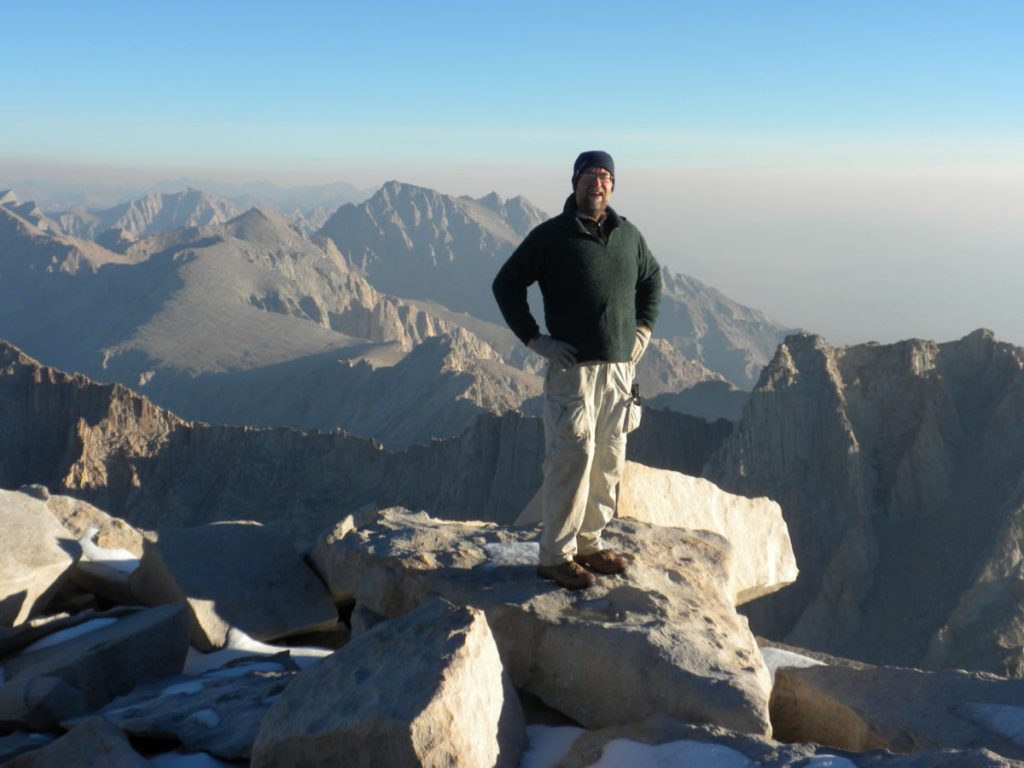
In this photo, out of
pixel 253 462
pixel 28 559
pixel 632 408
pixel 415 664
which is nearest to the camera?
pixel 415 664

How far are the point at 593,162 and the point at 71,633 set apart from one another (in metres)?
3.88

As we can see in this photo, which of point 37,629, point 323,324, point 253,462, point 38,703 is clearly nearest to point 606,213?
point 38,703

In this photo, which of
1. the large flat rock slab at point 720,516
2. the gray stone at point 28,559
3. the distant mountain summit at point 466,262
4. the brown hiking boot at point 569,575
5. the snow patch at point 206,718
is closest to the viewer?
the snow patch at point 206,718

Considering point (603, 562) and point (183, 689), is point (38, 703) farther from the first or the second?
point (603, 562)

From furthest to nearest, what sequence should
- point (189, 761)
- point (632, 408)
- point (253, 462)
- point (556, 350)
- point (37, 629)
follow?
point (253, 462) → point (37, 629) → point (632, 408) → point (556, 350) → point (189, 761)

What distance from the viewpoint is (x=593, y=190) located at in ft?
14.1

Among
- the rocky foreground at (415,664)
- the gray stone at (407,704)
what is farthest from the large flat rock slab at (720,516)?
the gray stone at (407,704)

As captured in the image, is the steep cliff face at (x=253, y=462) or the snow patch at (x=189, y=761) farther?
the steep cliff face at (x=253, y=462)

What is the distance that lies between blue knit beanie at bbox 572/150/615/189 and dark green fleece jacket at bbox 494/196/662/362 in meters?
0.16

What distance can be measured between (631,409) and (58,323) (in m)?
105

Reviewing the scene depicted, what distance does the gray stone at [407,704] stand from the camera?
323 centimetres

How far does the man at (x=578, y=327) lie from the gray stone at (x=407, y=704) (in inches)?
36.2

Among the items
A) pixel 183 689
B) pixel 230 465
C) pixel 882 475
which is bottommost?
pixel 230 465

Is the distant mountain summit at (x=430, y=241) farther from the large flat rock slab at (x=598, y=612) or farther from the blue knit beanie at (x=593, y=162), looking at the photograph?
the blue knit beanie at (x=593, y=162)
